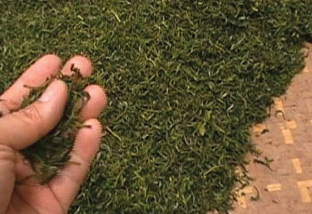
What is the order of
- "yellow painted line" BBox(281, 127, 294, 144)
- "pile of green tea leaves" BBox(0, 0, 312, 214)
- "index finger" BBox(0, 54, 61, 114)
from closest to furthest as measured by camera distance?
"index finger" BBox(0, 54, 61, 114) < "pile of green tea leaves" BBox(0, 0, 312, 214) < "yellow painted line" BBox(281, 127, 294, 144)

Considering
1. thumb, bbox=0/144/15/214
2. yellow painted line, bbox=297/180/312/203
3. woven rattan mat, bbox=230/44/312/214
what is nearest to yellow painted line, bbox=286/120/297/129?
woven rattan mat, bbox=230/44/312/214

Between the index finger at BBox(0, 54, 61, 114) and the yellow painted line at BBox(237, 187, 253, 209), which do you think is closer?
the index finger at BBox(0, 54, 61, 114)

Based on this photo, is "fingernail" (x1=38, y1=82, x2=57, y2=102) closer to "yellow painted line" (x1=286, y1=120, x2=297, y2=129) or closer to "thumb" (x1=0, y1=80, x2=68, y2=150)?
"thumb" (x1=0, y1=80, x2=68, y2=150)

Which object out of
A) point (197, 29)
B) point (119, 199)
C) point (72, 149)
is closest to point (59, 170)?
point (72, 149)

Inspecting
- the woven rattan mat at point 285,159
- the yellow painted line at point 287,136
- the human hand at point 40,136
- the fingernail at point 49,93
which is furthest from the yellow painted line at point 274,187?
the fingernail at point 49,93

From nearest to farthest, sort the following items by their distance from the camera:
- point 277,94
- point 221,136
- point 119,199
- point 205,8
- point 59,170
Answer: point 59,170 < point 119,199 < point 221,136 < point 277,94 < point 205,8

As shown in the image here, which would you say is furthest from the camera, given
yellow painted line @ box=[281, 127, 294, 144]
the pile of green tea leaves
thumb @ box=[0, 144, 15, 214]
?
yellow painted line @ box=[281, 127, 294, 144]

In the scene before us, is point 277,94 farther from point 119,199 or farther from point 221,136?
point 119,199

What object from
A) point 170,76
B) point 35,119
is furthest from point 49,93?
point 170,76
